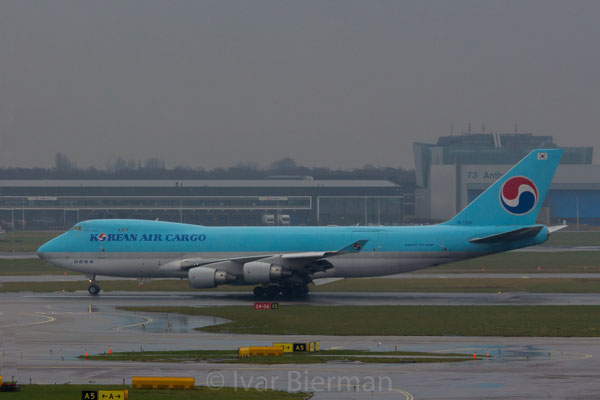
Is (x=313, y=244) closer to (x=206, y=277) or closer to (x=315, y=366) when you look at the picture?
(x=206, y=277)

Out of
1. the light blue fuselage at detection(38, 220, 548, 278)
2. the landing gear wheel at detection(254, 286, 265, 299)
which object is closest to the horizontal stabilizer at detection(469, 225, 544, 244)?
the light blue fuselage at detection(38, 220, 548, 278)

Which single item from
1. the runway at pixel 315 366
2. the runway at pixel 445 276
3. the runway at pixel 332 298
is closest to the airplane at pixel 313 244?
the runway at pixel 332 298

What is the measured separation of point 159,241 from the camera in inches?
2095

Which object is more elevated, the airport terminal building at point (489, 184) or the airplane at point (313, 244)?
the airport terminal building at point (489, 184)

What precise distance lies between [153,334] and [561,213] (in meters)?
140

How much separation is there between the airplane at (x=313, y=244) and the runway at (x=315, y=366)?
421 inches

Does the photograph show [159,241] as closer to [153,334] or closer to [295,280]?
[295,280]

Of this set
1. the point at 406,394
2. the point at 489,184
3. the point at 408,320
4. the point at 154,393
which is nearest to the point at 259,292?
the point at 408,320

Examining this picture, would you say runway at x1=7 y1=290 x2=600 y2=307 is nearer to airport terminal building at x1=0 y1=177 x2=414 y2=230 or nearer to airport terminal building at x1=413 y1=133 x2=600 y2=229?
airport terminal building at x1=0 y1=177 x2=414 y2=230

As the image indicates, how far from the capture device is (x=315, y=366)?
2770 cm

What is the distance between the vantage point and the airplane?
168 ft

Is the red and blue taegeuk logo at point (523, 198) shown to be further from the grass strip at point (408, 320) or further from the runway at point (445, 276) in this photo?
the runway at point (445, 276)

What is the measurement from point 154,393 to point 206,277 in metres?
27.0

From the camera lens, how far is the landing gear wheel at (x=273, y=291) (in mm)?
50938
